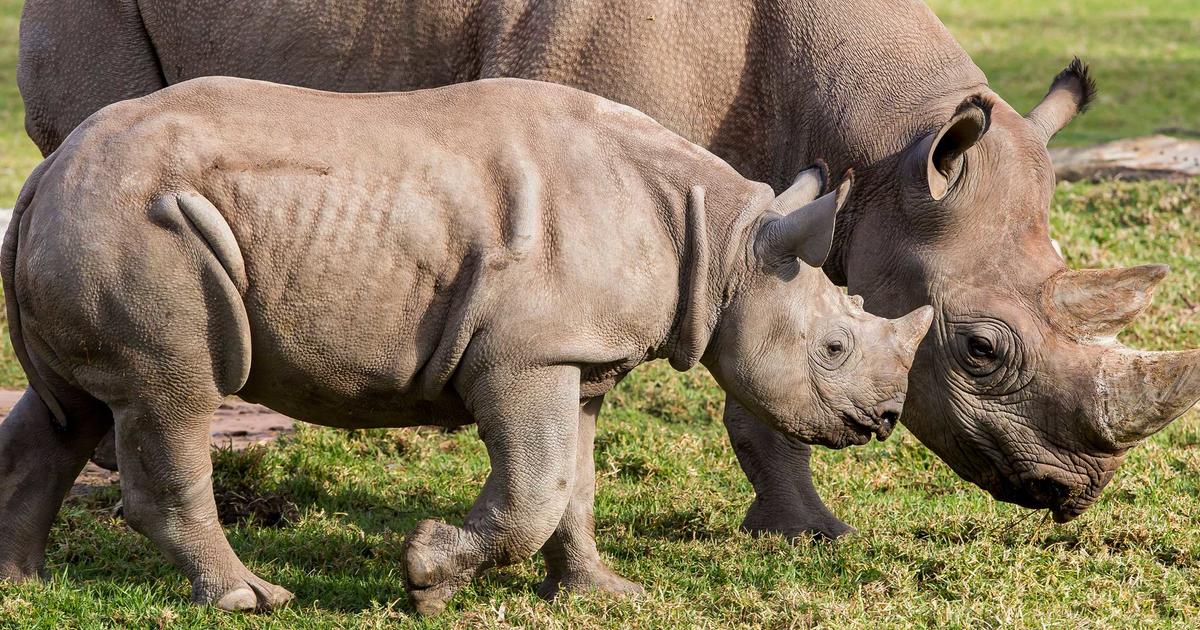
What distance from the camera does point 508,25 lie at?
5.77 m

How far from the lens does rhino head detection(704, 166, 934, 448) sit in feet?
15.2

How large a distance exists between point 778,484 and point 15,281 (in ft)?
9.35

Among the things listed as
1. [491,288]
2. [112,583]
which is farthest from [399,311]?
[112,583]

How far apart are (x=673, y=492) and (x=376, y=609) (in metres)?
1.87

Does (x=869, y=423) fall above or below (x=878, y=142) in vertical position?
below

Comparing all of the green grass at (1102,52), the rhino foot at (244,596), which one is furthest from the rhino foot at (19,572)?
the green grass at (1102,52)

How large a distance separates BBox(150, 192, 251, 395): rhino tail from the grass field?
834mm

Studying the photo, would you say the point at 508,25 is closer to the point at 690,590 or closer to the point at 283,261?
the point at 283,261

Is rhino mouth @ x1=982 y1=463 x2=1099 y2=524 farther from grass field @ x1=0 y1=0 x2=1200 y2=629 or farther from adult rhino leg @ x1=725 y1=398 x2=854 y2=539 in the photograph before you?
adult rhino leg @ x1=725 y1=398 x2=854 y2=539

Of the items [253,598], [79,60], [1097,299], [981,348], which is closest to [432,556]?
[253,598]

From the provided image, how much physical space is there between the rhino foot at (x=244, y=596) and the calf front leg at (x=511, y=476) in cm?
50

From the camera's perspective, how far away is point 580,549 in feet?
16.2

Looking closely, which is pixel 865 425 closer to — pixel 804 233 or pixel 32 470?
pixel 804 233

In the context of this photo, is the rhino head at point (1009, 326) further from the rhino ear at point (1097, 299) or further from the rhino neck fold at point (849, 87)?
the rhino neck fold at point (849, 87)
